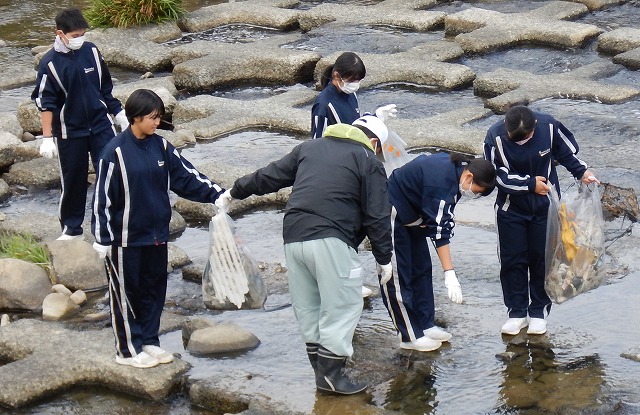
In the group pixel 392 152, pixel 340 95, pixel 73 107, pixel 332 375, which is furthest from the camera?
pixel 73 107

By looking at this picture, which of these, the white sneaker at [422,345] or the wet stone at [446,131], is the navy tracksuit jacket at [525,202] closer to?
the white sneaker at [422,345]

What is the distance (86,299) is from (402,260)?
2457 millimetres

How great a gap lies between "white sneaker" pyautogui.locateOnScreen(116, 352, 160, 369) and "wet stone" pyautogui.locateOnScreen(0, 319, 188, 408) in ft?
0.10

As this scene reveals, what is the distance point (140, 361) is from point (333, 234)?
1.44m

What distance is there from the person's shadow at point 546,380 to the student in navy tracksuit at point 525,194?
218 millimetres

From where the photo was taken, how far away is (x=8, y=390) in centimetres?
612

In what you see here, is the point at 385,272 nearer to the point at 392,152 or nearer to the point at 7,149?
the point at 392,152

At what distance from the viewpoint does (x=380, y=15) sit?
14586mm

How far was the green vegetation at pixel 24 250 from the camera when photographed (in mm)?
7895

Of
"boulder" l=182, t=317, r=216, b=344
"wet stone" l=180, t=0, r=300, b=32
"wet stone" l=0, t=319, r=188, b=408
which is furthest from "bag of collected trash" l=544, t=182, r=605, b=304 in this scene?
"wet stone" l=180, t=0, r=300, b=32

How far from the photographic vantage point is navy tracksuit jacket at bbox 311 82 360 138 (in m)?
7.08

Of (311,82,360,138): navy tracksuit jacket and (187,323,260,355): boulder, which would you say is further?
(311,82,360,138): navy tracksuit jacket

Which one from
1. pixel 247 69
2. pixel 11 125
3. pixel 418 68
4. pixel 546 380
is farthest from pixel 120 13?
pixel 546 380

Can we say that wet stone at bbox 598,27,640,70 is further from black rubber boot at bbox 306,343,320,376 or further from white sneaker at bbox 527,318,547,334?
black rubber boot at bbox 306,343,320,376
